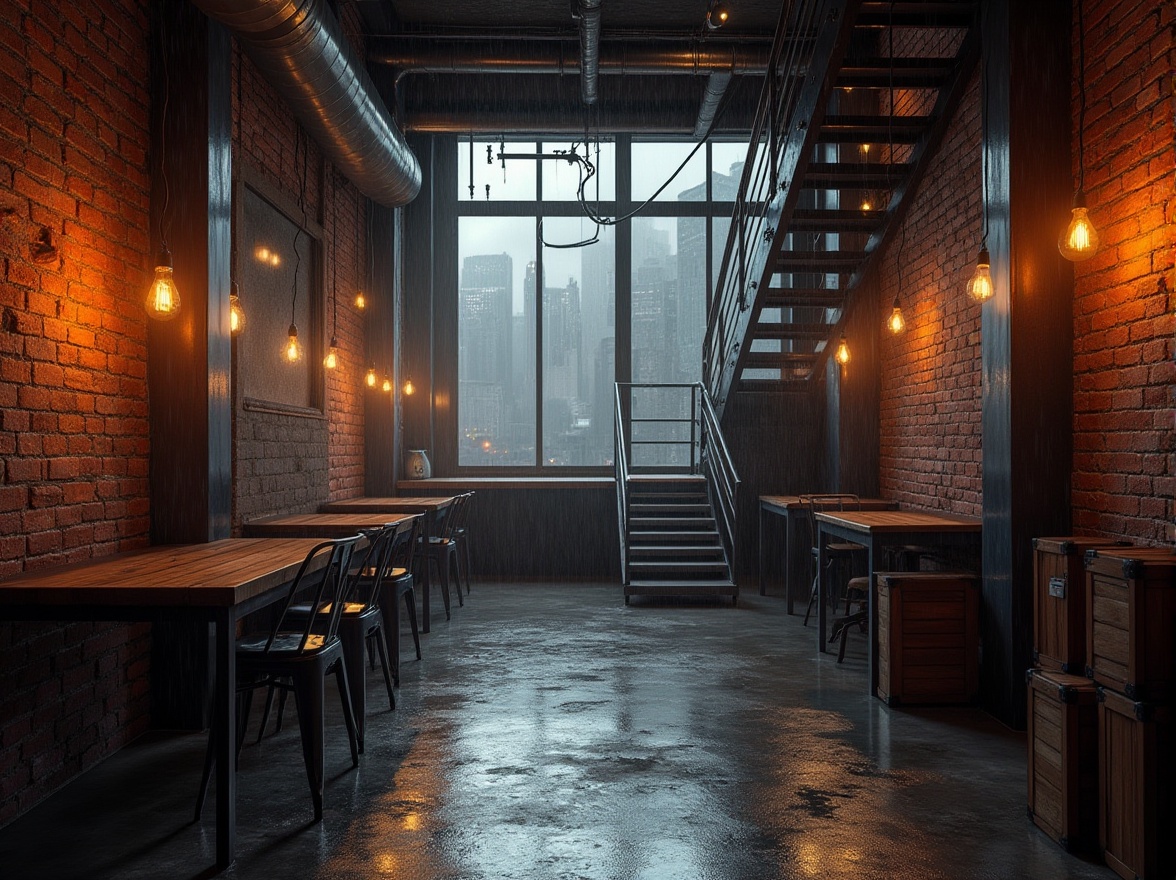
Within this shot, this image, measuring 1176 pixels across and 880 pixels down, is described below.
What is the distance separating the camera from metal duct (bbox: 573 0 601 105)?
285 inches

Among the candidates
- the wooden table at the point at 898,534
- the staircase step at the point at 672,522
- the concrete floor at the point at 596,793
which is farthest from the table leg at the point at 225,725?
the staircase step at the point at 672,522

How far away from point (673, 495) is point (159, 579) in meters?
7.01

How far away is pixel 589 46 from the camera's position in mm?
7930

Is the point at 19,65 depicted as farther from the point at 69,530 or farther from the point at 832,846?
the point at 832,846

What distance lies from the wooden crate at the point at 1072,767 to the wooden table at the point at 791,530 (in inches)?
170

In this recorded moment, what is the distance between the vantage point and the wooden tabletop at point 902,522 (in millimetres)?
5402

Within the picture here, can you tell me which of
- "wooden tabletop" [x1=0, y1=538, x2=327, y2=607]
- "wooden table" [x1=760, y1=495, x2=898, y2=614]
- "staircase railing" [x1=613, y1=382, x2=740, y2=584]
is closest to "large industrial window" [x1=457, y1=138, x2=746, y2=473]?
"staircase railing" [x1=613, y1=382, x2=740, y2=584]

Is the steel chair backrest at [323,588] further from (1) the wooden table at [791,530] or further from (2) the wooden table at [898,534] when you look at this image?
(1) the wooden table at [791,530]

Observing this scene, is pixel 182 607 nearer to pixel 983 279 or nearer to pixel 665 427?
pixel 983 279

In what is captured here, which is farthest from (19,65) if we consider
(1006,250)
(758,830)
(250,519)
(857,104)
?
(857,104)

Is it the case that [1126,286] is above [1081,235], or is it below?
below

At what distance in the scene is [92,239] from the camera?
4.01m

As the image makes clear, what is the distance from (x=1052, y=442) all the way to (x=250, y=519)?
15.2ft

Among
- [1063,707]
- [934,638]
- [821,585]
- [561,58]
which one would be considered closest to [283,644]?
[1063,707]
